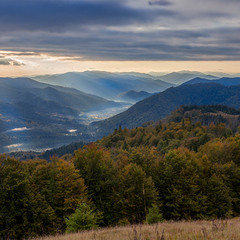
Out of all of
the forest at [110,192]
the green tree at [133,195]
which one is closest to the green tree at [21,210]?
the forest at [110,192]

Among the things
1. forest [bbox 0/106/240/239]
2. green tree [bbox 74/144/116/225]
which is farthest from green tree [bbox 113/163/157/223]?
green tree [bbox 74/144/116/225]

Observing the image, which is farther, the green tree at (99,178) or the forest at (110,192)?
the green tree at (99,178)

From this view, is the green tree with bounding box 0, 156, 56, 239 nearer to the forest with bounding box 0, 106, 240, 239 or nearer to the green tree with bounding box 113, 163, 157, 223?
the forest with bounding box 0, 106, 240, 239

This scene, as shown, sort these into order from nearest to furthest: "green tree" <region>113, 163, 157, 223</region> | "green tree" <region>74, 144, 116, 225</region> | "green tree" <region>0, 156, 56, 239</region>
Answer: "green tree" <region>0, 156, 56, 239</region> < "green tree" <region>113, 163, 157, 223</region> < "green tree" <region>74, 144, 116, 225</region>

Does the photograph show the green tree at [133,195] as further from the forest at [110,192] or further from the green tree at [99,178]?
the green tree at [99,178]

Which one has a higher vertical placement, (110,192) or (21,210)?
(21,210)

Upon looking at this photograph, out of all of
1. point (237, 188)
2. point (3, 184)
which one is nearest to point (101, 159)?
point (3, 184)

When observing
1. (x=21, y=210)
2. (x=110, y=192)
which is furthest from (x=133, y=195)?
(x=21, y=210)

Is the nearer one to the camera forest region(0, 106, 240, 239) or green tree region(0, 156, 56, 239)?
green tree region(0, 156, 56, 239)

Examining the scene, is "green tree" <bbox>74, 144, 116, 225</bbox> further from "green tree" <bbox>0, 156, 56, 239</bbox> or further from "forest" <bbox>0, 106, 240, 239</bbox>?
"green tree" <bbox>0, 156, 56, 239</bbox>

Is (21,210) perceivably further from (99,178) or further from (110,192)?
(110,192)

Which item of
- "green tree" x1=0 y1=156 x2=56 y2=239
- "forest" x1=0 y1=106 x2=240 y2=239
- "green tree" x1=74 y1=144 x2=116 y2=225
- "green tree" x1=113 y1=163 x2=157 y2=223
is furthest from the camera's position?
"green tree" x1=74 y1=144 x2=116 y2=225

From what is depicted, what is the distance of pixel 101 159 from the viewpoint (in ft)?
143

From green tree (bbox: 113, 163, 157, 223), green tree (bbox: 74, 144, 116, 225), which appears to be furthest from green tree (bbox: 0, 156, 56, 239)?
green tree (bbox: 113, 163, 157, 223)
